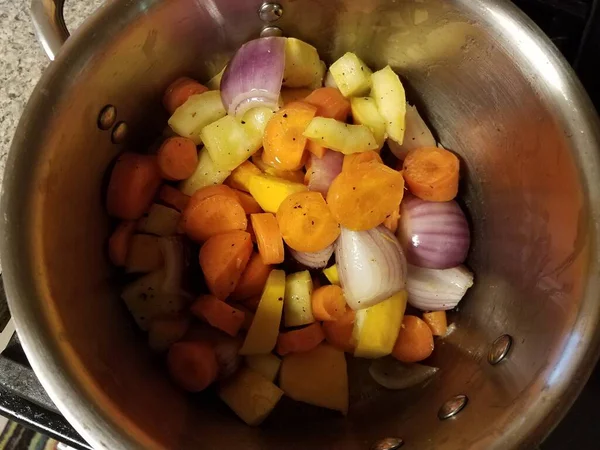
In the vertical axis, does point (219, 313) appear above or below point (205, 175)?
below

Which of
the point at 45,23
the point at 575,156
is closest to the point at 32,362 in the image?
the point at 45,23

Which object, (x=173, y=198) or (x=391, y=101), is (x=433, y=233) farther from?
(x=173, y=198)

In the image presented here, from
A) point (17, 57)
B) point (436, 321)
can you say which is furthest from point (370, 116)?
point (17, 57)

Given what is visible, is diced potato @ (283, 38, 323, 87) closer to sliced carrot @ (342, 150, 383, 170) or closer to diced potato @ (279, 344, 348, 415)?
sliced carrot @ (342, 150, 383, 170)

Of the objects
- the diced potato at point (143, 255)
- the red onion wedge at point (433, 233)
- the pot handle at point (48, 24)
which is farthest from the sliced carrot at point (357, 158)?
the pot handle at point (48, 24)

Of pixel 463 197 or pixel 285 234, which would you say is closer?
pixel 285 234

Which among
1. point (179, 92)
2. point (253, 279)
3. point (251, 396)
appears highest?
point (179, 92)
